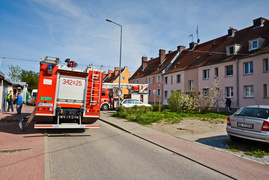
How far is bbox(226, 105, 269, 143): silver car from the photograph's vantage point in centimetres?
626

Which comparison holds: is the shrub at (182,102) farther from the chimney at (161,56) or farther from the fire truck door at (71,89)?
the chimney at (161,56)

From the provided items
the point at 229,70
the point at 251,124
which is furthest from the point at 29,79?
the point at 251,124

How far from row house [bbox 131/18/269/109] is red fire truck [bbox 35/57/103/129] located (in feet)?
43.6

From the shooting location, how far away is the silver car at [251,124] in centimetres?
626

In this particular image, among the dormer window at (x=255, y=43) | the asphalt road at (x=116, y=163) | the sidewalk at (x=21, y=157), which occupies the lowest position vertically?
the asphalt road at (x=116, y=163)

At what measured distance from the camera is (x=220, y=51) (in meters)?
26.7

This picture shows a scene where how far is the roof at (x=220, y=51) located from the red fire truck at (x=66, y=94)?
18177mm

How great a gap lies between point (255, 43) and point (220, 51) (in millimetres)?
5361

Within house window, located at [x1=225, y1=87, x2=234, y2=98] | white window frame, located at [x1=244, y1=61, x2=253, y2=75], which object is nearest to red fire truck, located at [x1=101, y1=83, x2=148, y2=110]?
house window, located at [x1=225, y1=87, x2=234, y2=98]

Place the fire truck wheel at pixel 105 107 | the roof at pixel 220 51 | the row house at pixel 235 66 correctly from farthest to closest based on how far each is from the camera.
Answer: the fire truck wheel at pixel 105 107, the roof at pixel 220 51, the row house at pixel 235 66

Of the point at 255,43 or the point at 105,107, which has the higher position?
the point at 255,43

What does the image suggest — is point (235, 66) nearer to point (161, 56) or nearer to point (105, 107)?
point (105, 107)

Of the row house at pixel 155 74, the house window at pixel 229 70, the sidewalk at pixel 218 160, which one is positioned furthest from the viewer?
the row house at pixel 155 74

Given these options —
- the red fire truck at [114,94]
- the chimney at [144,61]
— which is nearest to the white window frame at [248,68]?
the red fire truck at [114,94]
